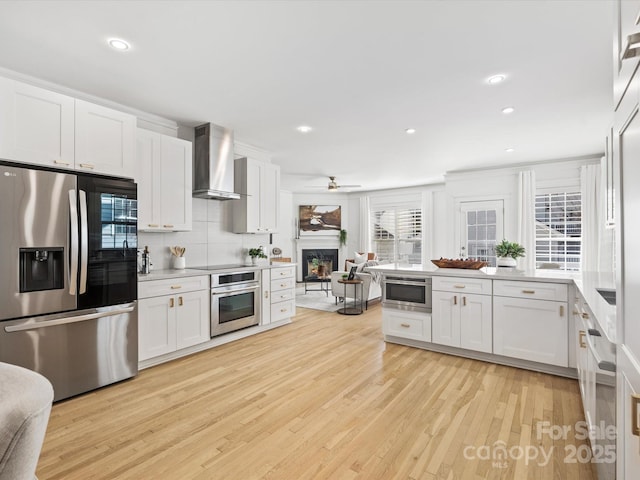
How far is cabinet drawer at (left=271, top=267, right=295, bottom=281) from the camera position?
471 centimetres

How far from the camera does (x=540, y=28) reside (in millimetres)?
2270

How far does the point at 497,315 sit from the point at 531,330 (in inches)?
12.1

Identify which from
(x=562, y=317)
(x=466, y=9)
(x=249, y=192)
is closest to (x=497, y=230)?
(x=562, y=317)

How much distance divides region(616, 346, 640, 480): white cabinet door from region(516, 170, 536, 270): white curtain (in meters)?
6.00

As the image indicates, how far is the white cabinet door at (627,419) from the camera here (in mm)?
814

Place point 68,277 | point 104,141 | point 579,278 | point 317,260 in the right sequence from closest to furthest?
1. point 68,277
2. point 104,141
3. point 579,278
4. point 317,260

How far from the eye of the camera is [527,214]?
20.6 ft

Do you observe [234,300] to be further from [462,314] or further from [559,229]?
[559,229]

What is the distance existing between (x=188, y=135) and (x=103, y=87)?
1.19m

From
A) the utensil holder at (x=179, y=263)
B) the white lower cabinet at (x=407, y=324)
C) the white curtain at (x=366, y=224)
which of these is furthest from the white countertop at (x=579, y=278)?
the white curtain at (x=366, y=224)

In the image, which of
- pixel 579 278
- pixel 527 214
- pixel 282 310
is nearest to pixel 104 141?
pixel 282 310

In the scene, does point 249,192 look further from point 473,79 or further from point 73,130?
point 473,79

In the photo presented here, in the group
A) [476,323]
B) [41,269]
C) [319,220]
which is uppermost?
[319,220]

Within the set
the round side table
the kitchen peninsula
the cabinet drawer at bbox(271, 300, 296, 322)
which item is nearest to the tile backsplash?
the cabinet drawer at bbox(271, 300, 296, 322)
